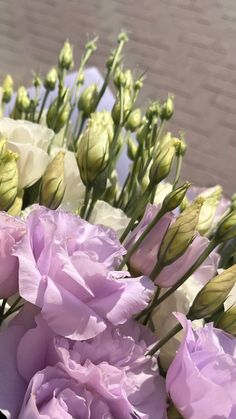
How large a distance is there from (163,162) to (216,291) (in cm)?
9

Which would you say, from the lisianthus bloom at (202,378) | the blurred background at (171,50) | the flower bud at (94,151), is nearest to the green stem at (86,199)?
the flower bud at (94,151)

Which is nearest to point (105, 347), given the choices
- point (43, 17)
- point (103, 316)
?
point (103, 316)

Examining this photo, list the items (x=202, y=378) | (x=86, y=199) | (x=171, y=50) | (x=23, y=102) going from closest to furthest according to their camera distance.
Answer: (x=202, y=378) → (x=86, y=199) → (x=23, y=102) → (x=171, y=50)

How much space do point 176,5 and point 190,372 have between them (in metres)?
0.63

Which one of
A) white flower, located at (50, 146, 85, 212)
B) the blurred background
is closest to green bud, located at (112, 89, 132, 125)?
white flower, located at (50, 146, 85, 212)

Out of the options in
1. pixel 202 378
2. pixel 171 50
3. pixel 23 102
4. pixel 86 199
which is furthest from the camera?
pixel 171 50

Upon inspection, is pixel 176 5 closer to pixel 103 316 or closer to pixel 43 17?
pixel 43 17

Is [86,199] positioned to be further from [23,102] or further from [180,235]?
[23,102]

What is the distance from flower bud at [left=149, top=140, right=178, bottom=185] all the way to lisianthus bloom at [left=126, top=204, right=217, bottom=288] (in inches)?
1.0

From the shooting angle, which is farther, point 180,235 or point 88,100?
point 88,100

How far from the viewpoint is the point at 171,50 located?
916 millimetres

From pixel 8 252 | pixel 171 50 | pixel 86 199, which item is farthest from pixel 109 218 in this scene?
pixel 171 50

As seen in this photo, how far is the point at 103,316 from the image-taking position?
35 cm

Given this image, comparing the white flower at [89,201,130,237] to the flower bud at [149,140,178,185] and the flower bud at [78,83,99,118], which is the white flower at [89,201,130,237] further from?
the flower bud at [78,83,99,118]
